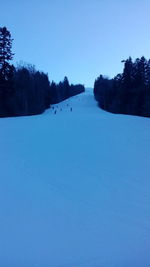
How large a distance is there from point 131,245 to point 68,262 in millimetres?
1152

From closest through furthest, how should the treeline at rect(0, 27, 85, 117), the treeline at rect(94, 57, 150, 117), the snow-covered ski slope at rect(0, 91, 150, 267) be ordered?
the snow-covered ski slope at rect(0, 91, 150, 267)
the treeline at rect(0, 27, 85, 117)
the treeline at rect(94, 57, 150, 117)

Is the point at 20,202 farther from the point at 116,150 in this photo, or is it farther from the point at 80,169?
the point at 116,150

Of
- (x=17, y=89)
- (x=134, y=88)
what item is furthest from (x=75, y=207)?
(x=17, y=89)

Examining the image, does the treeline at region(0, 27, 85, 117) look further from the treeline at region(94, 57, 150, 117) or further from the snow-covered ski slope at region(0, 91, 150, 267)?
the snow-covered ski slope at region(0, 91, 150, 267)

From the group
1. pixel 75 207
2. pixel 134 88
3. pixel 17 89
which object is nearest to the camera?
pixel 75 207

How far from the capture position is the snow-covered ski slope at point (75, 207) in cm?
381

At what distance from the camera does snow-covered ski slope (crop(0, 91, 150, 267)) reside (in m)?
3.81

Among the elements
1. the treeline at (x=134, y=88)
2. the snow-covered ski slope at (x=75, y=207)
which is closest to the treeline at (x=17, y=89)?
the treeline at (x=134, y=88)

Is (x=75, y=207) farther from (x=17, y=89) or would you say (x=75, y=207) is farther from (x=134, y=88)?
(x=17, y=89)

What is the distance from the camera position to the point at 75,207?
5.16 meters

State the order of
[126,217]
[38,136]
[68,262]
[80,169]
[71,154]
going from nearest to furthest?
[68,262] → [126,217] → [80,169] → [71,154] → [38,136]

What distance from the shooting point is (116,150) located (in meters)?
9.61

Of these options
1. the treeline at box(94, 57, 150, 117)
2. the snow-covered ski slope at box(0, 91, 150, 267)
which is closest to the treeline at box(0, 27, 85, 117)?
the treeline at box(94, 57, 150, 117)

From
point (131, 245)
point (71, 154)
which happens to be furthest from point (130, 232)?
point (71, 154)
